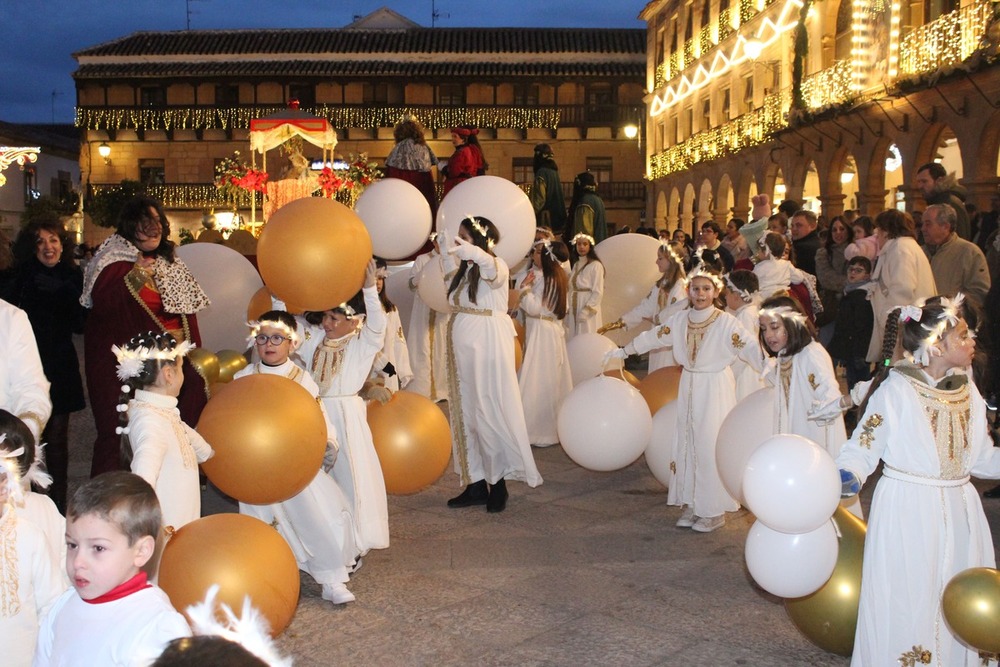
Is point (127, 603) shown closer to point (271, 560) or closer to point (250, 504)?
point (271, 560)

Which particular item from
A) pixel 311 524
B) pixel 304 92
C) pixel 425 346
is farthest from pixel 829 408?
pixel 304 92

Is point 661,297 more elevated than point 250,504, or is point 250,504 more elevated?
point 661,297

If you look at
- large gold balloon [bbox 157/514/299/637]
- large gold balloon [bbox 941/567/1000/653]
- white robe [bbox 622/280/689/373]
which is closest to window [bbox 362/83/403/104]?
white robe [bbox 622/280/689/373]

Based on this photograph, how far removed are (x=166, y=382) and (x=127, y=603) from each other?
72.1 inches

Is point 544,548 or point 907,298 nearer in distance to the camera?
point 544,548

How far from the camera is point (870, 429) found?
389cm

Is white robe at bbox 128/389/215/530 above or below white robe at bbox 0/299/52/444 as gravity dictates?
below

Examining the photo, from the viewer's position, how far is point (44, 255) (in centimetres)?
602

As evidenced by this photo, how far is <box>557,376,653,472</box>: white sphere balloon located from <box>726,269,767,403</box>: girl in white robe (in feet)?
2.81

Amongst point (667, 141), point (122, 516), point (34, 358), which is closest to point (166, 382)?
point (34, 358)

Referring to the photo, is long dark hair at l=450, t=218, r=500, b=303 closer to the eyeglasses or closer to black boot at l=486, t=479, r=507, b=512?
black boot at l=486, t=479, r=507, b=512

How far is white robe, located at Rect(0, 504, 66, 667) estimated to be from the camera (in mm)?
3104

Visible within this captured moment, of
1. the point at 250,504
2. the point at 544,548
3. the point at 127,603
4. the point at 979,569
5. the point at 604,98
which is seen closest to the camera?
the point at 127,603

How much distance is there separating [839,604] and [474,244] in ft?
11.3
